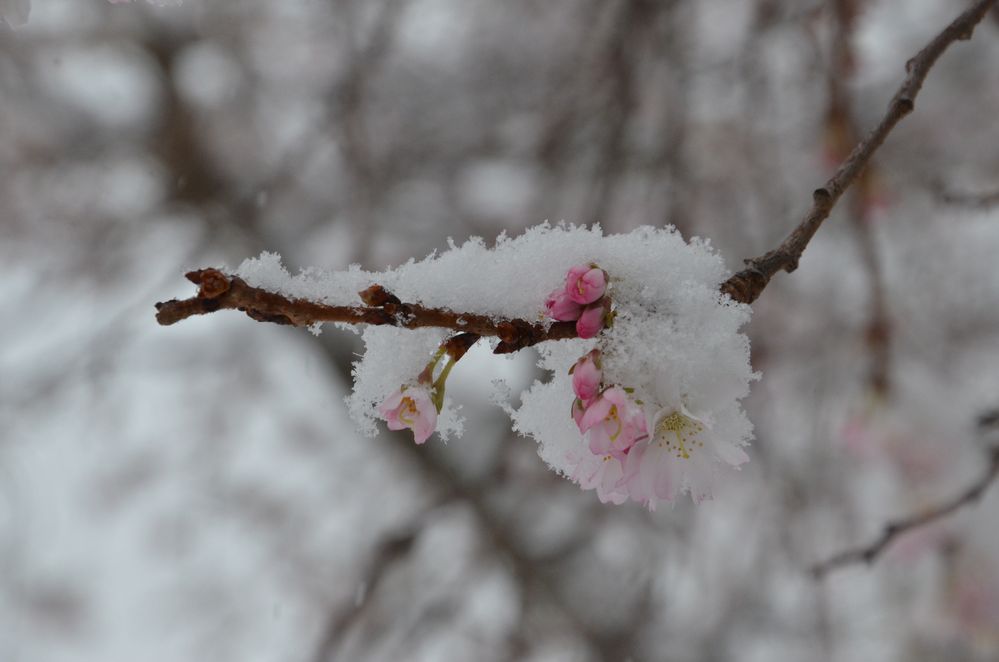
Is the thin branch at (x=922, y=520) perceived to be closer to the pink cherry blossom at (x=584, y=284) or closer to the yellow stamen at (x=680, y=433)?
the yellow stamen at (x=680, y=433)

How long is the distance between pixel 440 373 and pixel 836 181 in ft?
1.72

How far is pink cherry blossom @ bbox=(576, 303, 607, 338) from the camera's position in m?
0.79

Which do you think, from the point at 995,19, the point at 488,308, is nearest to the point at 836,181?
the point at 488,308

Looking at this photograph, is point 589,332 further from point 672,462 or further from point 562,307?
point 672,462

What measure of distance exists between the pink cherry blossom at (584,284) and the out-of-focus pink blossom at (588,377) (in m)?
0.06

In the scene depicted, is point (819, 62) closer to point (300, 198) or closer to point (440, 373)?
point (440, 373)

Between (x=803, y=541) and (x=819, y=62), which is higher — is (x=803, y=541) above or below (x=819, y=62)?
below

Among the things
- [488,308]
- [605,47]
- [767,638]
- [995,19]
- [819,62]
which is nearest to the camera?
[488,308]

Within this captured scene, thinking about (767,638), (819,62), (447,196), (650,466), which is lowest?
(650,466)

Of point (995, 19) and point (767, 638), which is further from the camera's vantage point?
point (767, 638)

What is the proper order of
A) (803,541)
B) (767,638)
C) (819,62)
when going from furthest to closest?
(767,638) < (803,541) < (819,62)

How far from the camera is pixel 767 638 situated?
16.3 feet

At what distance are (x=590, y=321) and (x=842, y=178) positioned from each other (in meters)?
0.40

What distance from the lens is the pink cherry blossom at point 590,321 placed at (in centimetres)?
79
